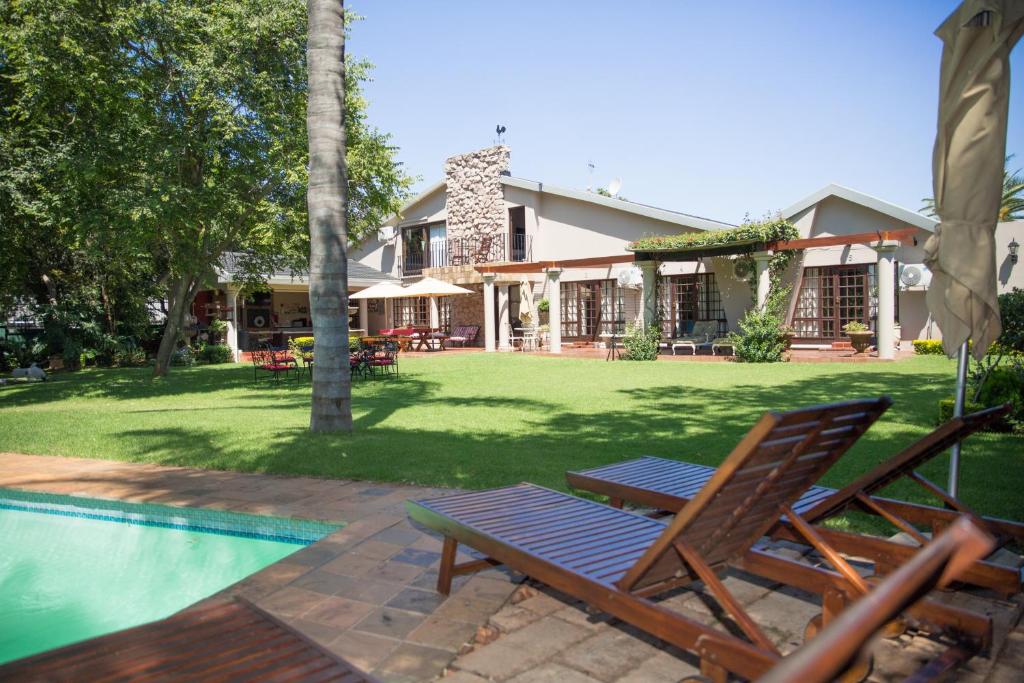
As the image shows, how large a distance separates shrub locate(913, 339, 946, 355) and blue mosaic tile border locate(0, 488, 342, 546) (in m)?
17.1

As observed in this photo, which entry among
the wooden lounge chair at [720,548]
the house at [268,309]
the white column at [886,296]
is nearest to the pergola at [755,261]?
the white column at [886,296]

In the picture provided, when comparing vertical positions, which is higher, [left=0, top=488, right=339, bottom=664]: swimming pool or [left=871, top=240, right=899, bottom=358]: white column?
[left=871, top=240, right=899, bottom=358]: white column

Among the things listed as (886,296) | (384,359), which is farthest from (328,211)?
(886,296)

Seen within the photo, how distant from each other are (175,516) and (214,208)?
27.7 feet

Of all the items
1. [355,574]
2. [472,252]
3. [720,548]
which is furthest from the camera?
[472,252]

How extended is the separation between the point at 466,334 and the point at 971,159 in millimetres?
22977

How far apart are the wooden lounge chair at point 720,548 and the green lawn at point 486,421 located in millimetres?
2502

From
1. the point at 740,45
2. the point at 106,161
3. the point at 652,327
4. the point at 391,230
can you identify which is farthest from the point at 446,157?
the point at 106,161

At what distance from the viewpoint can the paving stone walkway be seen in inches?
114

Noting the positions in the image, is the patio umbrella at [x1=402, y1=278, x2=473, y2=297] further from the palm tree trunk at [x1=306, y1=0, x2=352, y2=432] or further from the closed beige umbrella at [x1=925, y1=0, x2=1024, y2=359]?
the closed beige umbrella at [x1=925, y1=0, x2=1024, y2=359]

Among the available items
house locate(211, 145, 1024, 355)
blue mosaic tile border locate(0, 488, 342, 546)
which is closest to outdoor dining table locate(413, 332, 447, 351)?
house locate(211, 145, 1024, 355)

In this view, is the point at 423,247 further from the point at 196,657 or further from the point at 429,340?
the point at 196,657

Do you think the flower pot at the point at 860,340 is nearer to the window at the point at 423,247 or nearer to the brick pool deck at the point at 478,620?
the brick pool deck at the point at 478,620

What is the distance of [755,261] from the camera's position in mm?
18594
